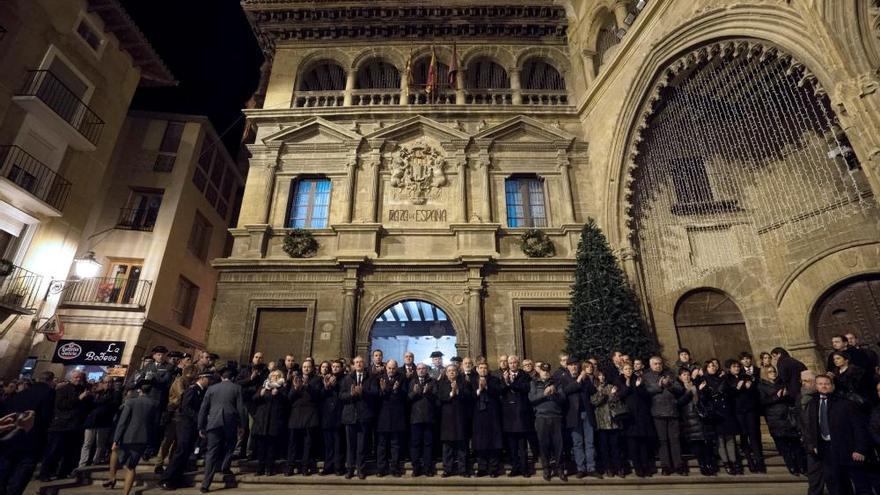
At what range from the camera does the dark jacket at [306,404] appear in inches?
234

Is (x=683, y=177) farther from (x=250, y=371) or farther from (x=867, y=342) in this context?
(x=250, y=371)

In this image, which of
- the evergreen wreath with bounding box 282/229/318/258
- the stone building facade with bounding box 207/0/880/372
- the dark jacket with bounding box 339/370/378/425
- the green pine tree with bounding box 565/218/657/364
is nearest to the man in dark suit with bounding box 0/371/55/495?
the dark jacket with bounding box 339/370/378/425

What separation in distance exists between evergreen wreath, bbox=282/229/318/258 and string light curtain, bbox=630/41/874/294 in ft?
28.3

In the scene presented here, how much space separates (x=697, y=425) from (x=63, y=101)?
57.3ft

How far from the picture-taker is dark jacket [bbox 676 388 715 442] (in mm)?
5867

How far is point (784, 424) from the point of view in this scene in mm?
5766

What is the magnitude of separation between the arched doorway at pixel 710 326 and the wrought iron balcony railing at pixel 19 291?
56.4 ft

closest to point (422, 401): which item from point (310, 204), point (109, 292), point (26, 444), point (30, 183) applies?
point (26, 444)

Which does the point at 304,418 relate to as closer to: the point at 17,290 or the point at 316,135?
the point at 316,135

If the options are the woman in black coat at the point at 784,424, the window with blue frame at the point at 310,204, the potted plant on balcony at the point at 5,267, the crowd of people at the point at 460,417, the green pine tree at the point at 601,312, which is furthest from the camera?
the window with blue frame at the point at 310,204

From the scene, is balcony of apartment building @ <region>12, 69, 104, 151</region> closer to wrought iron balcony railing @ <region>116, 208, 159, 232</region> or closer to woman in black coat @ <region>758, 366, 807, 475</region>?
wrought iron balcony railing @ <region>116, 208, 159, 232</region>

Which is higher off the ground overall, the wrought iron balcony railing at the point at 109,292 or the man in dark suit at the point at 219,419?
the wrought iron balcony railing at the point at 109,292

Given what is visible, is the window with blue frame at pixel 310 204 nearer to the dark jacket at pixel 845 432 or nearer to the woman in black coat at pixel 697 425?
the woman in black coat at pixel 697 425

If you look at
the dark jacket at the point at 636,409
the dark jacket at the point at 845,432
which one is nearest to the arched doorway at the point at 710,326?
the dark jacket at the point at 636,409
